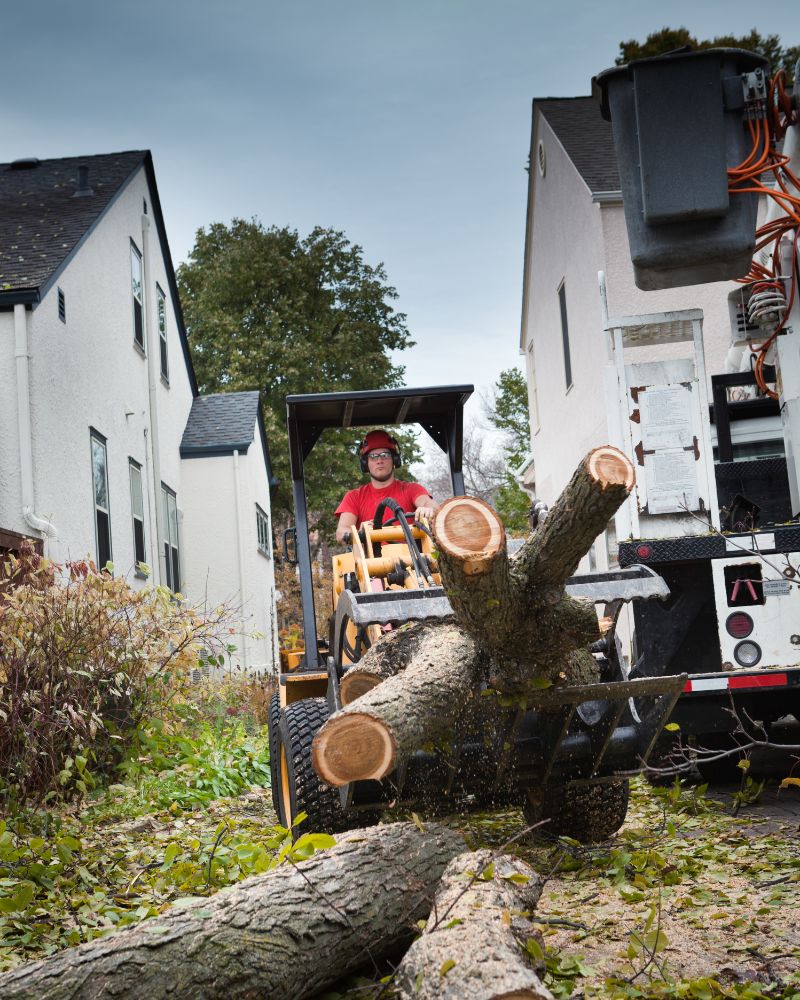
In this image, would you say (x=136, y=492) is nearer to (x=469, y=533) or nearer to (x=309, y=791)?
(x=309, y=791)

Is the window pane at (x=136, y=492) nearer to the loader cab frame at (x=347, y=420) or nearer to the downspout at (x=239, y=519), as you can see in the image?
the downspout at (x=239, y=519)

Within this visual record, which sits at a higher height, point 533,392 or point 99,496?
point 533,392

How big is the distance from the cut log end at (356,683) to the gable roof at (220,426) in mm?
15362

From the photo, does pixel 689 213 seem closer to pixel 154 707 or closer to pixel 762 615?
pixel 762 615

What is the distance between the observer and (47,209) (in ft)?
46.1

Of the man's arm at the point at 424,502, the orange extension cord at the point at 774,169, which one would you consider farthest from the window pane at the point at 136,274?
the orange extension cord at the point at 774,169

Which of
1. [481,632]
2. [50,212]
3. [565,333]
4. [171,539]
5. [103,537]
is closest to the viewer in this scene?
[481,632]

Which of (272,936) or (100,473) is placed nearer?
(272,936)

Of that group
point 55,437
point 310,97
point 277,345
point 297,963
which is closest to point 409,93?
point 310,97

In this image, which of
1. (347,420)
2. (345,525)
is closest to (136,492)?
(347,420)

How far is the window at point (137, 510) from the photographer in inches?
598

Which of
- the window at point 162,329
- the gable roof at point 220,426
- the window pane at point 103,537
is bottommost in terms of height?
the window pane at point 103,537

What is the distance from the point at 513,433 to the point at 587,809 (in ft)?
104

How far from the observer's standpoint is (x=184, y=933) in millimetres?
3396
